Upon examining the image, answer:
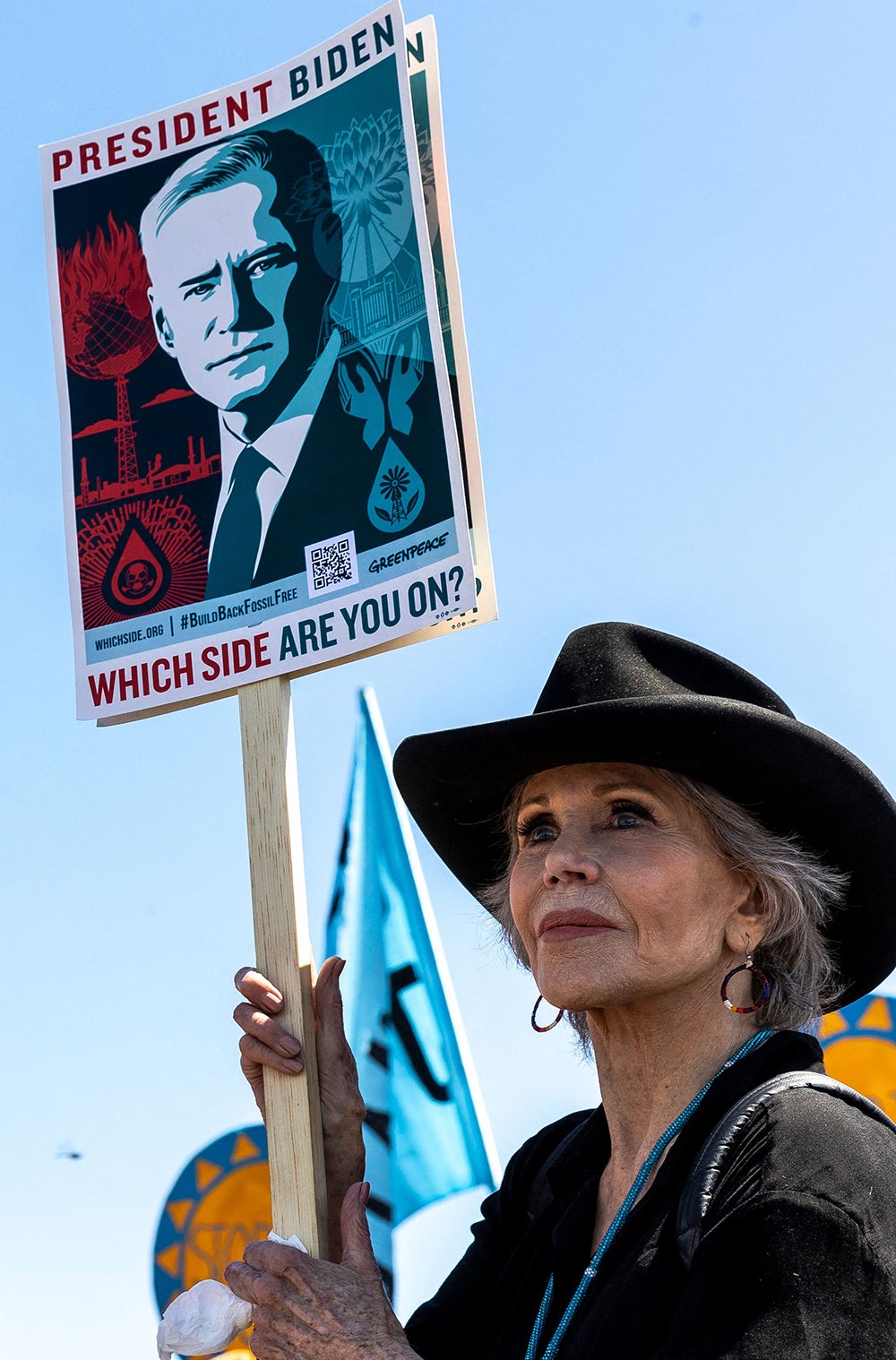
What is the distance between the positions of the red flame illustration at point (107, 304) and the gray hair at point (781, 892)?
65.8 inches

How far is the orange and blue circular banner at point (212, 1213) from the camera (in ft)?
22.7

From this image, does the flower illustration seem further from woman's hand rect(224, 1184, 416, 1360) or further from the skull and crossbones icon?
woman's hand rect(224, 1184, 416, 1360)

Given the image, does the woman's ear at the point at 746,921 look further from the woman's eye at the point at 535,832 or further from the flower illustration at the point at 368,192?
the flower illustration at the point at 368,192

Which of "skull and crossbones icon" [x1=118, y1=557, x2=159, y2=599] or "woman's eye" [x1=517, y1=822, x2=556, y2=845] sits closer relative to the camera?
"woman's eye" [x1=517, y1=822, x2=556, y2=845]

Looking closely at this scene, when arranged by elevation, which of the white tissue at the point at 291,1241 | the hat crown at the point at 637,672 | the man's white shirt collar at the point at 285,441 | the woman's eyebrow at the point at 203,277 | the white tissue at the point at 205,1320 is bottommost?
the white tissue at the point at 205,1320

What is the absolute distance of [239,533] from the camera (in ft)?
11.8

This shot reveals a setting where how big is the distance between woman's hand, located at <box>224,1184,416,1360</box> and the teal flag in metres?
2.72

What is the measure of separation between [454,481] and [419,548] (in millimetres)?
153

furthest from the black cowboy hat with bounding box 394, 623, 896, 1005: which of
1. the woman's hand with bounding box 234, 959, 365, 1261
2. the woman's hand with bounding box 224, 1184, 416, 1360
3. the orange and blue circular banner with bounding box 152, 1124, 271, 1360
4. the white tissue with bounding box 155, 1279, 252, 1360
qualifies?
the orange and blue circular banner with bounding box 152, 1124, 271, 1360

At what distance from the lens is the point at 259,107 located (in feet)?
12.4

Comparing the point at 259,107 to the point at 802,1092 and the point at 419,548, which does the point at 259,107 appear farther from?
the point at 802,1092

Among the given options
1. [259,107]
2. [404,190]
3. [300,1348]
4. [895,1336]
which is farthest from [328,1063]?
[259,107]

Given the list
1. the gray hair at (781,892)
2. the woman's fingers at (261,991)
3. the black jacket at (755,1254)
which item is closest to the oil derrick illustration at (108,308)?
the woman's fingers at (261,991)

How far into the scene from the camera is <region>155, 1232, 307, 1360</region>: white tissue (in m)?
3.03
